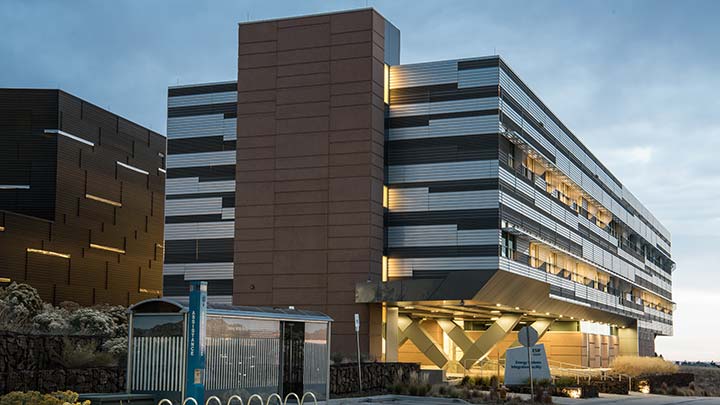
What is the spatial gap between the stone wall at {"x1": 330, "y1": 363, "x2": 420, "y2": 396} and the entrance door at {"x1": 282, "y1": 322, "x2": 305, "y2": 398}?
5.54 meters

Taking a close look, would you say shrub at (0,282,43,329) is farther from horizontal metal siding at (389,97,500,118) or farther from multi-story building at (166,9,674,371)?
horizontal metal siding at (389,97,500,118)

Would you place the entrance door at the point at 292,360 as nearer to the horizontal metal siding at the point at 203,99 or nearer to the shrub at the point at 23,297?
the horizontal metal siding at the point at 203,99

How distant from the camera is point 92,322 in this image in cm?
5494

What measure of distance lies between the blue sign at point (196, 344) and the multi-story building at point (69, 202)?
57216mm

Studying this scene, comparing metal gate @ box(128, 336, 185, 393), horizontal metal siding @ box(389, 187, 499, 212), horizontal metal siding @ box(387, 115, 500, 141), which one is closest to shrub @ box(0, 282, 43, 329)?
horizontal metal siding @ box(389, 187, 499, 212)

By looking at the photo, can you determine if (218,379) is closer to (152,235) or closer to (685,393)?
(685,393)

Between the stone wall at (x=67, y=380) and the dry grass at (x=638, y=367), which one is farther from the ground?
the stone wall at (x=67, y=380)

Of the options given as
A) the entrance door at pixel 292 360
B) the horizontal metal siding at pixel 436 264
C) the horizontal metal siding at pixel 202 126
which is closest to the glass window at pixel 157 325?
the entrance door at pixel 292 360

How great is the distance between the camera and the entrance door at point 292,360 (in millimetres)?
31375

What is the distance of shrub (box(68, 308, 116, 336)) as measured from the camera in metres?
54.1

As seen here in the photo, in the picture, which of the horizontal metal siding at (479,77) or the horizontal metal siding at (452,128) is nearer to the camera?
the horizontal metal siding at (452,128)

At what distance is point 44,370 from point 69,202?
59.4 meters

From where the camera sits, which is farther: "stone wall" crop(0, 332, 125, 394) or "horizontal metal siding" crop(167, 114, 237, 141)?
Answer: "horizontal metal siding" crop(167, 114, 237, 141)

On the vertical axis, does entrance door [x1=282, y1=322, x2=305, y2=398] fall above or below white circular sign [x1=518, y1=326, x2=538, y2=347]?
below
